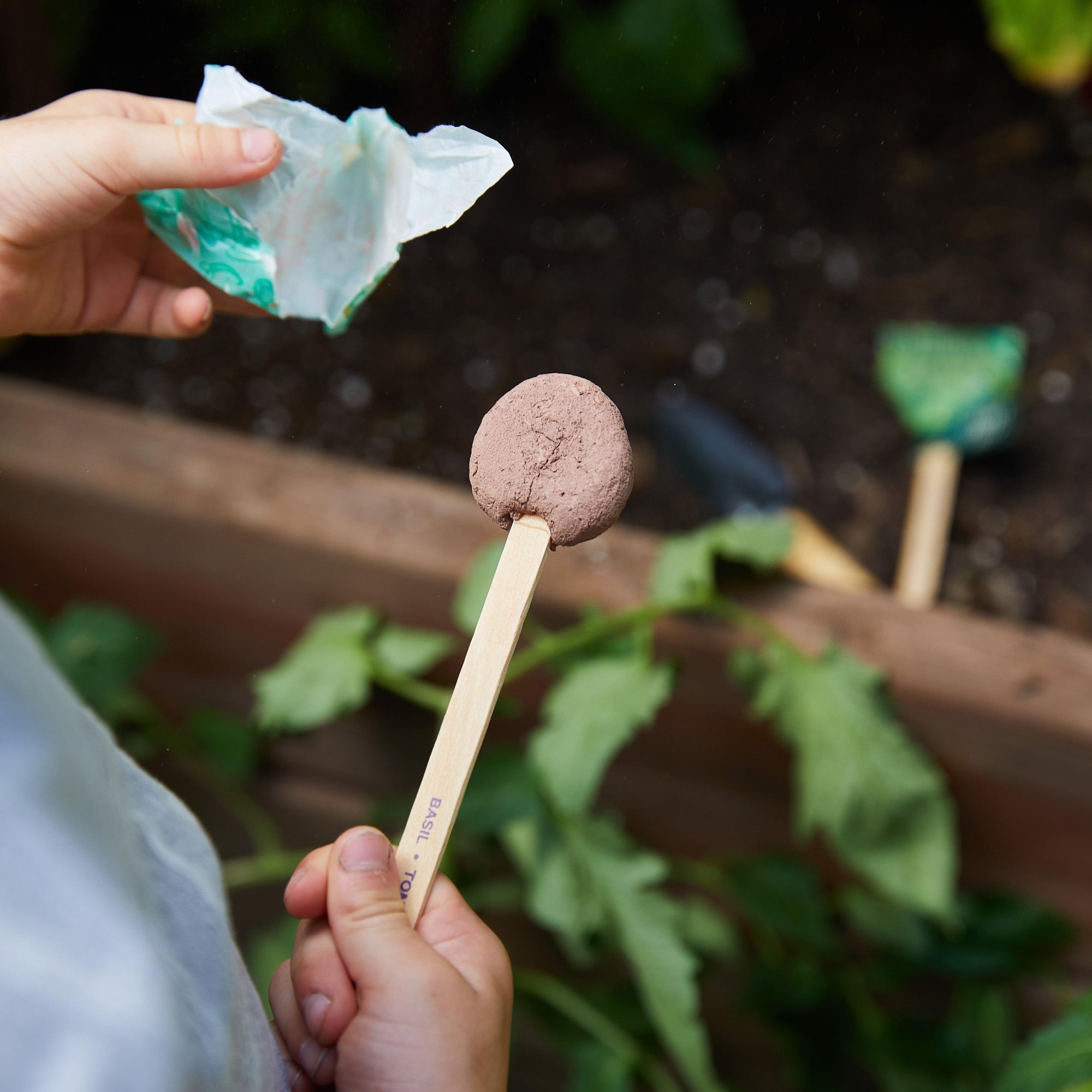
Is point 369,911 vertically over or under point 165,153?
under

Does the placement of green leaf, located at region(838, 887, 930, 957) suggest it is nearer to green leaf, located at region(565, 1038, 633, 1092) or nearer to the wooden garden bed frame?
the wooden garden bed frame

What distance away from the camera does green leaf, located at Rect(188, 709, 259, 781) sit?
0.62m

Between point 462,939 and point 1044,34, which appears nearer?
point 462,939

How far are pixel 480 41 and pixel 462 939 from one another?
30 cm

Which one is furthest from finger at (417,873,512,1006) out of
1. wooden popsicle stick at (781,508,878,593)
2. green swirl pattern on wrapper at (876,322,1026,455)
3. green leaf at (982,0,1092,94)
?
green leaf at (982,0,1092,94)

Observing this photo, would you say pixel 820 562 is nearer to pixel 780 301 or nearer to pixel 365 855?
pixel 780 301

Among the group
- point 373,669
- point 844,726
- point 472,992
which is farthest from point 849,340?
→ point 472,992

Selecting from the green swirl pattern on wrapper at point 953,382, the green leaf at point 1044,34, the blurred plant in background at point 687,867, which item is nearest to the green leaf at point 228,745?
the blurred plant in background at point 687,867

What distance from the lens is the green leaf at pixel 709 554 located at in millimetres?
548

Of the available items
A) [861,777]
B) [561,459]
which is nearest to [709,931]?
[861,777]

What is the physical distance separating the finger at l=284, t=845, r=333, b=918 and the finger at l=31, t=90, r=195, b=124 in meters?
0.27

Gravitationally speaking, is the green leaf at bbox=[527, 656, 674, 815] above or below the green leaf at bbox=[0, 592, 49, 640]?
above

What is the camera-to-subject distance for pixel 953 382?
0.75 meters

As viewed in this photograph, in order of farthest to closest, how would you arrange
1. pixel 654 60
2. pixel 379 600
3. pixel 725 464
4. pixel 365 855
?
1. pixel 725 464
2. pixel 379 600
3. pixel 654 60
4. pixel 365 855
